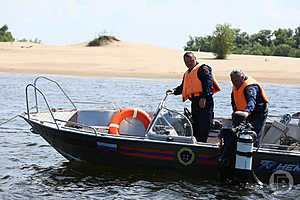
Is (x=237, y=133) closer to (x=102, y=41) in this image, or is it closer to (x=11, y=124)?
(x=11, y=124)

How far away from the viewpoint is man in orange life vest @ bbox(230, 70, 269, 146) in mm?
6590

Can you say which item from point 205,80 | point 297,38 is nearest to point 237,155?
point 205,80

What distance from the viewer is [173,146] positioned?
689cm

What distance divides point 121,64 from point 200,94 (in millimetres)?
21471

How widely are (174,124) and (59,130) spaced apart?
1.70m

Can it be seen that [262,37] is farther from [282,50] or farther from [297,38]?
[282,50]

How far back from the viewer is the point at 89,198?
6.57m

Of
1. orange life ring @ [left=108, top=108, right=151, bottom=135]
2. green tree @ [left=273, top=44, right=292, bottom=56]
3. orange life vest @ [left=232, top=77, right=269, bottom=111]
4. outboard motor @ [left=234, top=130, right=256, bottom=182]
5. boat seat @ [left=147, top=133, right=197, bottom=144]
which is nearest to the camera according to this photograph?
outboard motor @ [left=234, top=130, right=256, bottom=182]

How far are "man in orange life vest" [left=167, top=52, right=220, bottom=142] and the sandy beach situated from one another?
634 inches

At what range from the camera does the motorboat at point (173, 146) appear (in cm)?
664

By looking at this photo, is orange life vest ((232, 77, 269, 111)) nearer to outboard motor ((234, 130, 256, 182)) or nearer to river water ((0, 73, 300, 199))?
outboard motor ((234, 130, 256, 182))

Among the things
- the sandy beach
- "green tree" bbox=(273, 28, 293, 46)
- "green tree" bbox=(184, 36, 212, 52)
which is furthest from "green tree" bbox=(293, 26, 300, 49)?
the sandy beach

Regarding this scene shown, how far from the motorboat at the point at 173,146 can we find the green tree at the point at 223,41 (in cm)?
2384

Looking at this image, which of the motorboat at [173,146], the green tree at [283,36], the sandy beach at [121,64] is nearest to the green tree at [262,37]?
the green tree at [283,36]
